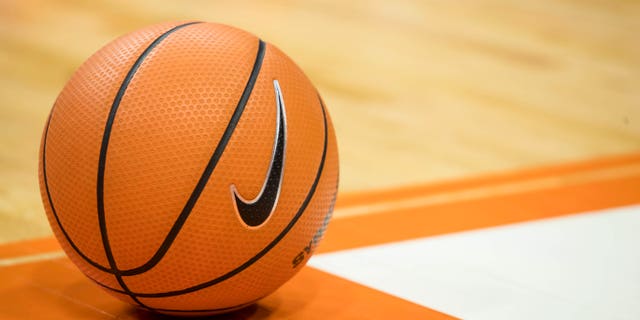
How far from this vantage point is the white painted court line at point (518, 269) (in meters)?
2.63

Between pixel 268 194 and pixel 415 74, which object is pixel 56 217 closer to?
pixel 268 194

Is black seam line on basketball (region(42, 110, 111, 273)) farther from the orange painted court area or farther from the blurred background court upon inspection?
the blurred background court

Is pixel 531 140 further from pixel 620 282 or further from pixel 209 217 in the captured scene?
pixel 209 217

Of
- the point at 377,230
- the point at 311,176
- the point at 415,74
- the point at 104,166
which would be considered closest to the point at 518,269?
the point at 377,230

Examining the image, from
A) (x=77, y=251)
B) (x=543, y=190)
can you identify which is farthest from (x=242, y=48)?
(x=543, y=190)

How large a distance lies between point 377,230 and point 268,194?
3.22 feet

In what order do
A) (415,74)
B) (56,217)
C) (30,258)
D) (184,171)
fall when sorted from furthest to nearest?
(415,74) → (30,258) → (56,217) → (184,171)

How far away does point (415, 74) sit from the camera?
4703mm

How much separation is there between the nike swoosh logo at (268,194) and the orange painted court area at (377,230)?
435 mm

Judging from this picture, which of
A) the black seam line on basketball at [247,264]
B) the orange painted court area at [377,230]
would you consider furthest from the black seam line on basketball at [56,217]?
the orange painted court area at [377,230]

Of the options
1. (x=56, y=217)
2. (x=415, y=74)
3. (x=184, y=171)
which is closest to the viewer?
(x=184, y=171)

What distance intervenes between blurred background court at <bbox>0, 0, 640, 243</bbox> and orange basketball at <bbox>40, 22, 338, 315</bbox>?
0.92m

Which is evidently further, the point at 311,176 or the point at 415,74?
the point at 415,74

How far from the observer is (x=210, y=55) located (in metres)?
2.23
